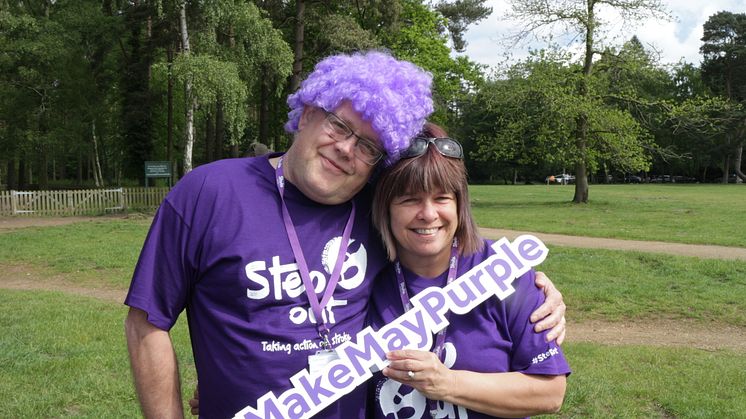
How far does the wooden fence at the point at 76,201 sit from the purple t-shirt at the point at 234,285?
22.1 metres

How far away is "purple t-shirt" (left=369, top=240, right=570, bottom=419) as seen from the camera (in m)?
1.89

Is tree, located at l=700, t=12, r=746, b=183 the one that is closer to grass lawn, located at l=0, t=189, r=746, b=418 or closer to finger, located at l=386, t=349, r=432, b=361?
grass lawn, located at l=0, t=189, r=746, b=418

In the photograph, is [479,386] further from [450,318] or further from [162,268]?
[162,268]

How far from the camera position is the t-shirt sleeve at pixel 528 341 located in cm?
188

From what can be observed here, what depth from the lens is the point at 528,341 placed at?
74.5 inches

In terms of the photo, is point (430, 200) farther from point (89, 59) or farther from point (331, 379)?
point (89, 59)

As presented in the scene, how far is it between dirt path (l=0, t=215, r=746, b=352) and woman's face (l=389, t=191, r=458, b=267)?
5251 millimetres

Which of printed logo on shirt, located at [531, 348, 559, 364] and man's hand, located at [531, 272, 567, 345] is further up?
man's hand, located at [531, 272, 567, 345]

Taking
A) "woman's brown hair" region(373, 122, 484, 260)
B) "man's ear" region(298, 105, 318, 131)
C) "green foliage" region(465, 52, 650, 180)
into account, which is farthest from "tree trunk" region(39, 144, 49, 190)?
"woman's brown hair" region(373, 122, 484, 260)

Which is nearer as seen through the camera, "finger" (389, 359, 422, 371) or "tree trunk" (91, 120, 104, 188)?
"finger" (389, 359, 422, 371)

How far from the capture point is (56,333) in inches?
255

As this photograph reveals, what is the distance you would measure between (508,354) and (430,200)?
1.85 feet

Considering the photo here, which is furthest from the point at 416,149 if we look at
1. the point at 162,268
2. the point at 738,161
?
the point at 738,161

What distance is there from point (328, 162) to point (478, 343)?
76 cm
